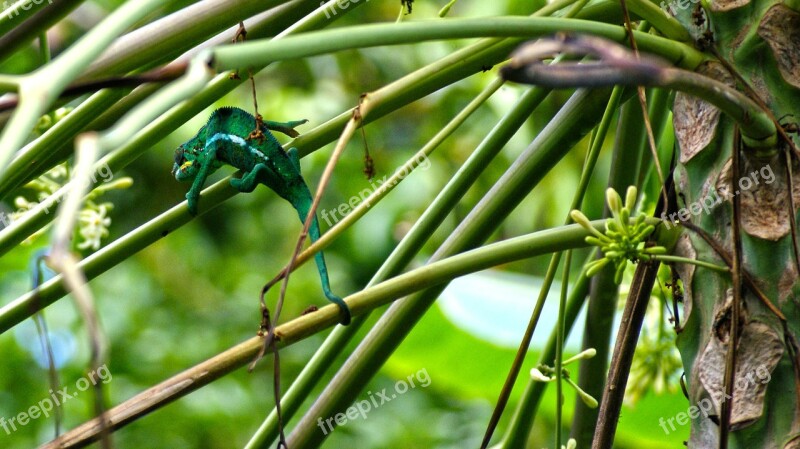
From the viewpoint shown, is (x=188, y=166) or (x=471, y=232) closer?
(x=471, y=232)

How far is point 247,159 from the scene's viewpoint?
130cm

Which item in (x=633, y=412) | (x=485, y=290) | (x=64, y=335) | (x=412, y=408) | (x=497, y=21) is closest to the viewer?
(x=497, y=21)

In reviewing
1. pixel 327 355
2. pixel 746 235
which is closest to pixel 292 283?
pixel 327 355

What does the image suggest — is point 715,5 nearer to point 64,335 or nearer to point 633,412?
point 633,412

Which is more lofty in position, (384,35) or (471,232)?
(471,232)

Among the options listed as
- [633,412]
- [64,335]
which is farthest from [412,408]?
[633,412]

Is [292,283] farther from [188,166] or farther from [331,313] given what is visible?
[331,313]

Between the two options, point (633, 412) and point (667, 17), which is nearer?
point (667, 17)

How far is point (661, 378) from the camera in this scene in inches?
52.4

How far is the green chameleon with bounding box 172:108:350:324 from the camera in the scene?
3.86 ft

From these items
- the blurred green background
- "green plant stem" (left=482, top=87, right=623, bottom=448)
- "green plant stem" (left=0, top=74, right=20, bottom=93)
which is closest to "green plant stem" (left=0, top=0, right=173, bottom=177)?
"green plant stem" (left=0, top=74, right=20, bottom=93)

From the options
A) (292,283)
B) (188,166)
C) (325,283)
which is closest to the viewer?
(325,283)

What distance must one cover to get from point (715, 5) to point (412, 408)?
2.78 meters

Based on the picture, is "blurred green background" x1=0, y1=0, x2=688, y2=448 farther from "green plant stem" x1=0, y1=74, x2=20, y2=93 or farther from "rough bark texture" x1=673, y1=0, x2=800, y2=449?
"green plant stem" x1=0, y1=74, x2=20, y2=93
